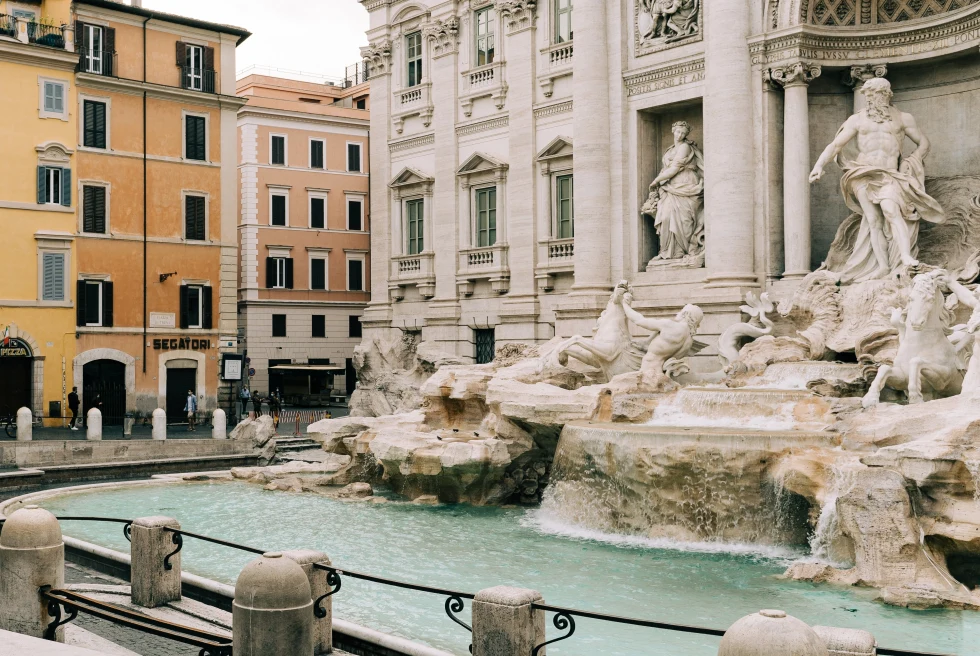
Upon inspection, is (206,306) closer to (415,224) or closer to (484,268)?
(415,224)

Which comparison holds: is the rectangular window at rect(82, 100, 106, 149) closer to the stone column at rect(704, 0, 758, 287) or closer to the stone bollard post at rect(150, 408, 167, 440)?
the stone bollard post at rect(150, 408, 167, 440)

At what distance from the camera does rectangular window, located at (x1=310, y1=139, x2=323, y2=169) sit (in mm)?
47438

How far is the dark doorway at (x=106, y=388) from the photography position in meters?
34.5

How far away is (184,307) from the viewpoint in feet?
120

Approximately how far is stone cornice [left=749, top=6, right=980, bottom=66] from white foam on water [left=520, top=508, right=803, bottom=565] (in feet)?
36.0

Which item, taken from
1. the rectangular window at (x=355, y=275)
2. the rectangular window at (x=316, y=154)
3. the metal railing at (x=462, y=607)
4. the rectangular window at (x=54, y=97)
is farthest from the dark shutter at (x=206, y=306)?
the metal railing at (x=462, y=607)

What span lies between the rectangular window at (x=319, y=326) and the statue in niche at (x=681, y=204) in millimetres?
25221

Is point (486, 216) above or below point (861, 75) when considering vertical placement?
below

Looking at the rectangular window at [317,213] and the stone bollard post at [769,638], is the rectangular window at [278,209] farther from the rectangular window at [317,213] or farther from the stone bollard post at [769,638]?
the stone bollard post at [769,638]

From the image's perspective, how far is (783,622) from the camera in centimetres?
565

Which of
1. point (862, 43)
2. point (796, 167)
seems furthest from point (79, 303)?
point (862, 43)

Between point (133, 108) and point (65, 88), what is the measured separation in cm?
226

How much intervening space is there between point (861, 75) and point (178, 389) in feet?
79.2

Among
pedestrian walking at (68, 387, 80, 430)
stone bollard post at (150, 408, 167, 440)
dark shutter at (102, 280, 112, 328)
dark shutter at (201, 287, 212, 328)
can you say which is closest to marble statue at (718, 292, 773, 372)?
stone bollard post at (150, 408, 167, 440)
